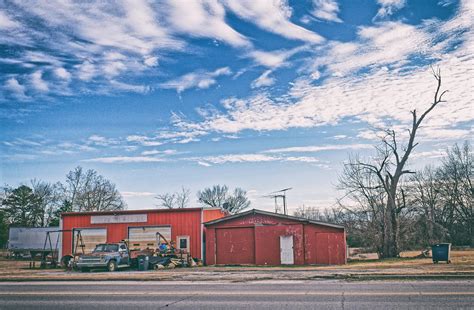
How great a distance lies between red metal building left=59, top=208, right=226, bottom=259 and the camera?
108 ft

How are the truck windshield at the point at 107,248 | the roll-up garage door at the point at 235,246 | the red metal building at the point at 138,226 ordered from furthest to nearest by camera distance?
the red metal building at the point at 138,226 → the roll-up garage door at the point at 235,246 → the truck windshield at the point at 107,248

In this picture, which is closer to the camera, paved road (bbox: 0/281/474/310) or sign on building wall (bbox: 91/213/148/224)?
paved road (bbox: 0/281/474/310)

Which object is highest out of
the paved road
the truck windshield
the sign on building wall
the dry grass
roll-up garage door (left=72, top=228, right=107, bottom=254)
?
the sign on building wall

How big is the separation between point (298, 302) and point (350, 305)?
1.34 m

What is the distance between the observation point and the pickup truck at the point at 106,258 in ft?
86.4

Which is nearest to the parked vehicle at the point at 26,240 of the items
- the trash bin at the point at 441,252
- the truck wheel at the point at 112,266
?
the truck wheel at the point at 112,266

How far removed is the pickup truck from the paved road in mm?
11195

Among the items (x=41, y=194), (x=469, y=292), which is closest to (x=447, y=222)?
(x=469, y=292)

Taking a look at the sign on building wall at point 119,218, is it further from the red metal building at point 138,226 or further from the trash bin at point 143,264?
the trash bin at point 143,264

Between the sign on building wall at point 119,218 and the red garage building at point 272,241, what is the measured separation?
5.33 m

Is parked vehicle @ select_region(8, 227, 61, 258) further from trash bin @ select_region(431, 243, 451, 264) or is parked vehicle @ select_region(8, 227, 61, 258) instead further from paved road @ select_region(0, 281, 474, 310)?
trash bin @ select_region(431, 243, 451, 264)

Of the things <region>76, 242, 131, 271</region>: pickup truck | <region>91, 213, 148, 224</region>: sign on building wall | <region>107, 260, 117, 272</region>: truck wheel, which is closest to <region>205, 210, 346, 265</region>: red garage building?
<region>91, 213, 148, 224</region>: sign on building wall

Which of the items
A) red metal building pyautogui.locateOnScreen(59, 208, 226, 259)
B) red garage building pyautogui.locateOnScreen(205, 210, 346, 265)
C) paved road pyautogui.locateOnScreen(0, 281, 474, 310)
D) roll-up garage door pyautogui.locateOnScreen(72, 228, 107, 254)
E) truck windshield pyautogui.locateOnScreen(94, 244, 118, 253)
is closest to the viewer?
paved road pyautogui.locateOnScreen(0, 281, 474, 310)

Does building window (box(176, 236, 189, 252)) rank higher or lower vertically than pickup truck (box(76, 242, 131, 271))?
higher
